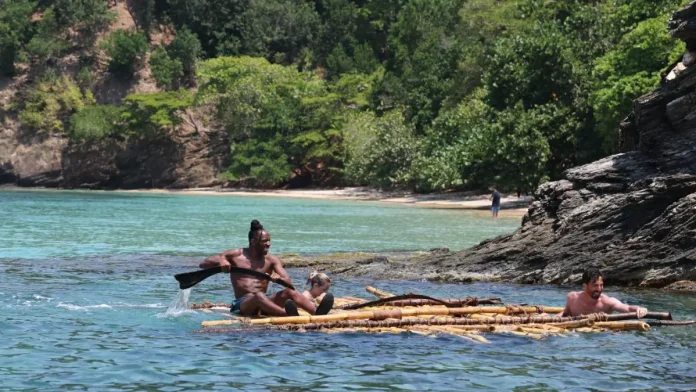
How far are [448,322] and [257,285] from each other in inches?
111

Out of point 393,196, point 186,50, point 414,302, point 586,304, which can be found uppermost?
point 186,50

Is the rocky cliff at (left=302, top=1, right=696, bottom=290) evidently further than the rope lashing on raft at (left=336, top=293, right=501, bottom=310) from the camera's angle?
Yes

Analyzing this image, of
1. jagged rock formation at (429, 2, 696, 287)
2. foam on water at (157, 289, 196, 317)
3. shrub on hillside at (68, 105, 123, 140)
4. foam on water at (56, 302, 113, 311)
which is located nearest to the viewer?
foam on water at (157, 289, 196, 317)

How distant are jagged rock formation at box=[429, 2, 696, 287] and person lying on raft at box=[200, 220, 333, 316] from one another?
758 cm

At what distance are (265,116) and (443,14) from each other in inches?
611

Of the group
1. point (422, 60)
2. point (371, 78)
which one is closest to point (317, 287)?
point (422, 60)

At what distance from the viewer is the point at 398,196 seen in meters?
67.1

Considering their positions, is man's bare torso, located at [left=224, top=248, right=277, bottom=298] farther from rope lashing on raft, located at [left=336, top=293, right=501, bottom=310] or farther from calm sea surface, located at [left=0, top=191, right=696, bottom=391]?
rope lashing on raft, located at [left=336, top=293, right=501, bottom=310]

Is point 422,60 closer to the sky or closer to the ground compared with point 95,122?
closer to the sky

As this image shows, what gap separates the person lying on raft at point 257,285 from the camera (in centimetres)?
1484

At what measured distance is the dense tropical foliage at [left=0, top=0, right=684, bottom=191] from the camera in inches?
1929

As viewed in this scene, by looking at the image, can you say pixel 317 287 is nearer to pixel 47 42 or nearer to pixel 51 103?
pixel 51 103

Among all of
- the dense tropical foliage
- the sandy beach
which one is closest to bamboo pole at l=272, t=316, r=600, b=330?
the dense tropical foliage

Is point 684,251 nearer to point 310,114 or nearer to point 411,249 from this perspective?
point 411,249
